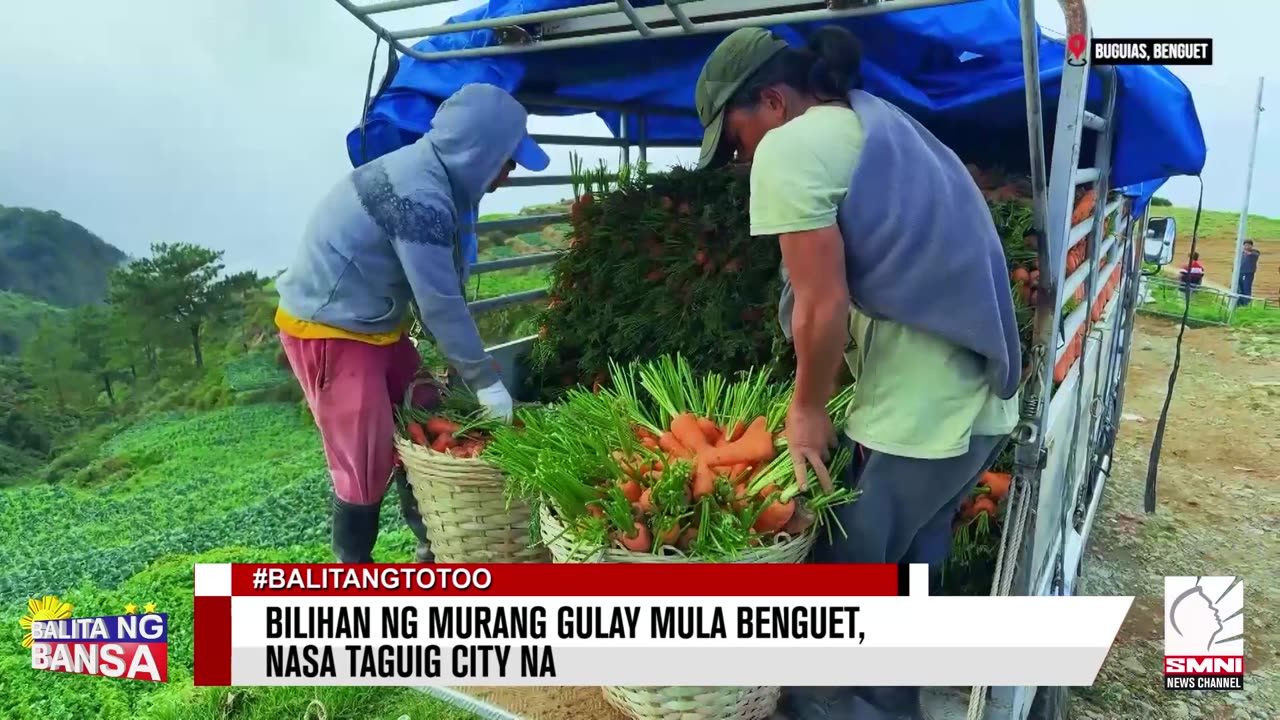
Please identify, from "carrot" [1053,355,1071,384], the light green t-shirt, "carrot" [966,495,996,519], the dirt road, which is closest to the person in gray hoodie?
the light green t-shirt

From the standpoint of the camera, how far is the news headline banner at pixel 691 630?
1.68 metres

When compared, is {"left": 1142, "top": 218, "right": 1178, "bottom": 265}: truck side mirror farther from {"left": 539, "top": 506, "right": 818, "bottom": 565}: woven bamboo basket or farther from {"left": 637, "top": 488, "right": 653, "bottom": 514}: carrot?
{"left": 637, "top": 488, "right": 653, "bottom": 514}: carrot

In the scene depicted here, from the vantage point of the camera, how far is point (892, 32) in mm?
2438

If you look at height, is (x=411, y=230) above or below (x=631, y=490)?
above

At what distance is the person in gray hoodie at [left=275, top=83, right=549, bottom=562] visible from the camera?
7.39ft

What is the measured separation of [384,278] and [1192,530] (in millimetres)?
4605

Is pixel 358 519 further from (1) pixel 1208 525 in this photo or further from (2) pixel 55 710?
(1) pixel 1208 525

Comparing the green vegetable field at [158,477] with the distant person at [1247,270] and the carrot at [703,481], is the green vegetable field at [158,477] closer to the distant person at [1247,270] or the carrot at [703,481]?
the carrot at [703,481]

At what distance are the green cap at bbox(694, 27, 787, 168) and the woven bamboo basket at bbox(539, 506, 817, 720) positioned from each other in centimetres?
77

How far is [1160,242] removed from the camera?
207 inches

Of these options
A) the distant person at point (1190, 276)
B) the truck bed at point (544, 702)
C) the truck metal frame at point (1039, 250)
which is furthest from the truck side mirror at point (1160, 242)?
the truck bed at point (544, 702)

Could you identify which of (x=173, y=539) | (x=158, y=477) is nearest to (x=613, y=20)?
(x=173, y=539)

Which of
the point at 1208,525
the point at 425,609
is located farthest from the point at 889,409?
the point at 1208,525

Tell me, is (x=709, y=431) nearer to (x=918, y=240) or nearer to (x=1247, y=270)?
(x=918, y=240)
